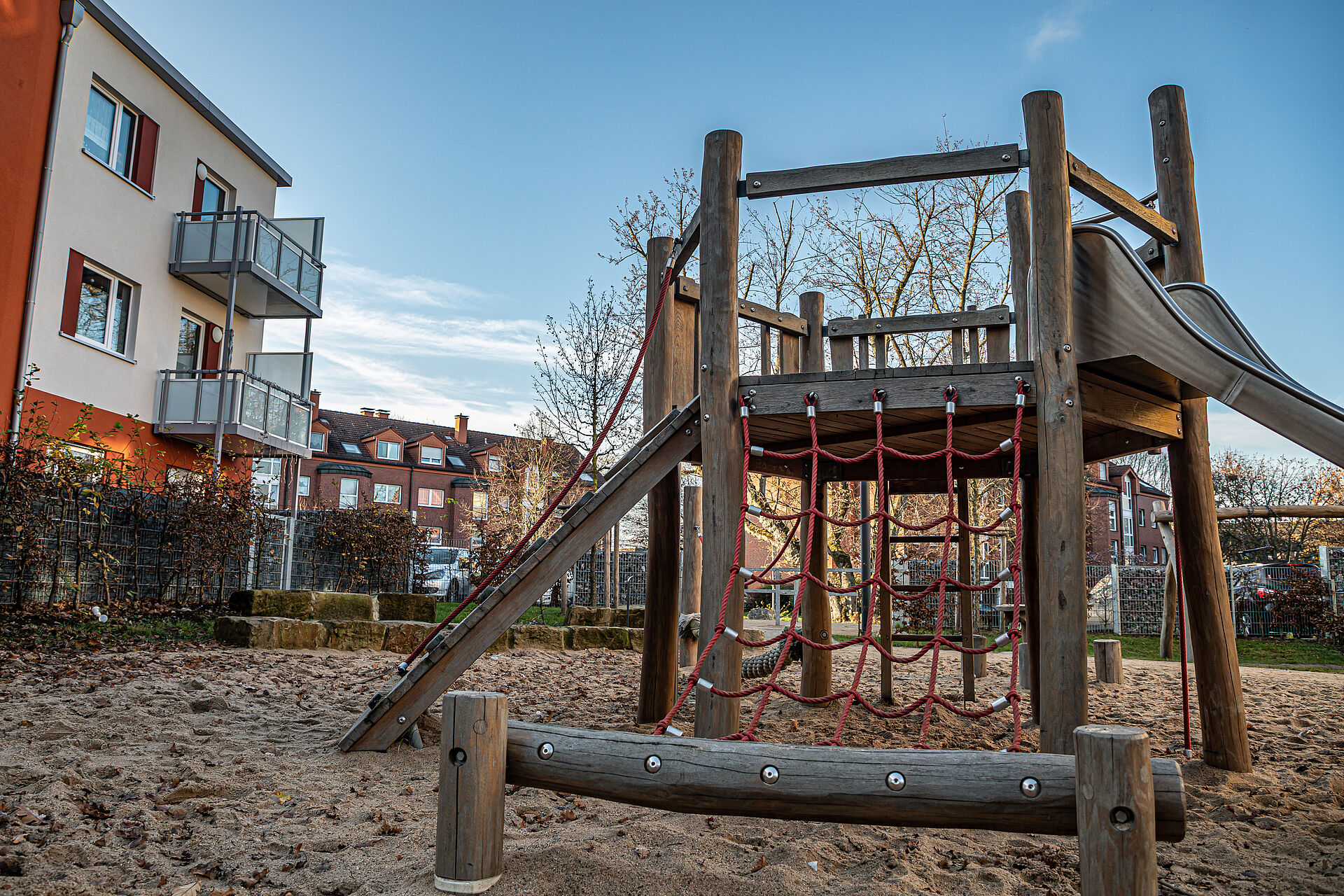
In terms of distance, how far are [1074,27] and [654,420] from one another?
829 centimetres

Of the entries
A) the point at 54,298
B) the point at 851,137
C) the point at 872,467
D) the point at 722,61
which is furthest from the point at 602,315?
the point at 872,467

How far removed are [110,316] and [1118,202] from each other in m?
14.9

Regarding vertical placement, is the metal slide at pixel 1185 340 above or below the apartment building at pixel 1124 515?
below

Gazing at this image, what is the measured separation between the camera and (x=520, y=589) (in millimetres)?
4320

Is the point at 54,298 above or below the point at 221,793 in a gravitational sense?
above

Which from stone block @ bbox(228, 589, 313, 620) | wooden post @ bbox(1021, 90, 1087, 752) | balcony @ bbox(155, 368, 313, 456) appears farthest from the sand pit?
balcony @ bbox(155, 368, 313, 456)

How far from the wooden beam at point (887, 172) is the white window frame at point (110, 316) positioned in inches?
493

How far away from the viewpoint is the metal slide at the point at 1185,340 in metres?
3.20

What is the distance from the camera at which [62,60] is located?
12.0 m

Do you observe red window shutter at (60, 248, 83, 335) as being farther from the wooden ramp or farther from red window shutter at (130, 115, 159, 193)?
the wooden ramp

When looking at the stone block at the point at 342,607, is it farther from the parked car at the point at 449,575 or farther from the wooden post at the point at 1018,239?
the wooden post at the point at 1018,239

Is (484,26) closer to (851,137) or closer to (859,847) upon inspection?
(851,137)

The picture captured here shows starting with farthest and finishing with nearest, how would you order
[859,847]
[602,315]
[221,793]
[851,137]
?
[602,315] < [851,137] < [221,793] < [859,847]

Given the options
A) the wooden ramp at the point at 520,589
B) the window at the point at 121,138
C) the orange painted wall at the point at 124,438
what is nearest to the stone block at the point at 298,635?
the orange painted wall at the point at 124,438
